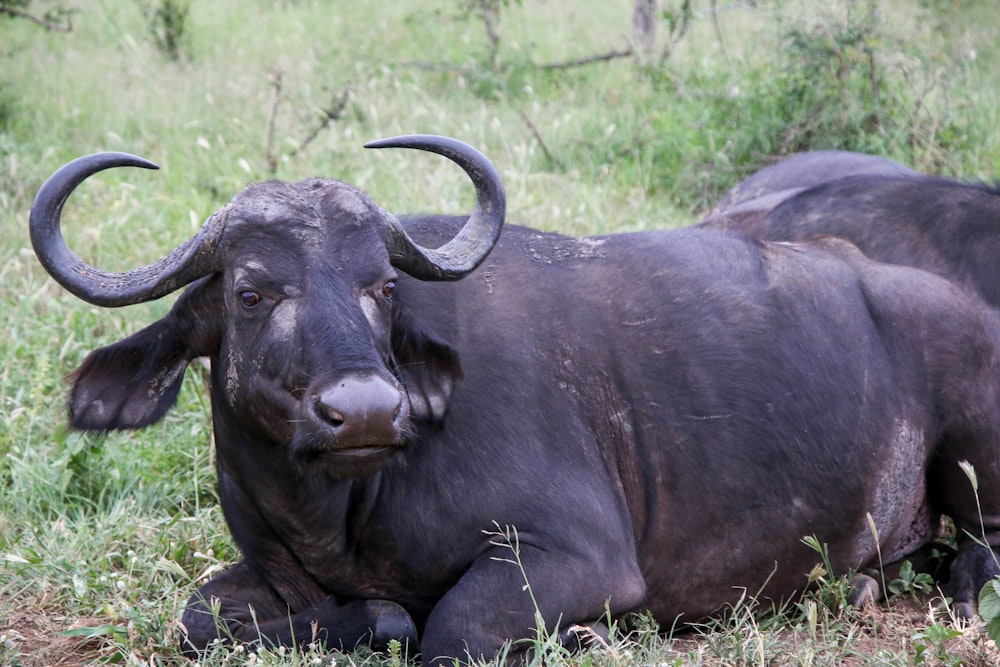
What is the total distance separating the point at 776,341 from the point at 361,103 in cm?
516

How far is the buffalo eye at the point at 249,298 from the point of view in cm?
345

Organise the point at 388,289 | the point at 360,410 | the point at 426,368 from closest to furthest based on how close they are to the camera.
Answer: the point at 360,410
the point at 388,289
the point at 426,368

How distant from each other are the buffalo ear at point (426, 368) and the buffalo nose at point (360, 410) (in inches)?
18.3

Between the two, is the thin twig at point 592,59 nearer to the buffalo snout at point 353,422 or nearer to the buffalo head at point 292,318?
the buffalo head at point 292,318

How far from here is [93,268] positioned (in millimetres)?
3514

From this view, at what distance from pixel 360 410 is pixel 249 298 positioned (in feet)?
1.77

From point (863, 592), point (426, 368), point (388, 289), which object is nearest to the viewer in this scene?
point (388, 289)

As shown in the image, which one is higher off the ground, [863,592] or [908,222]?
[908,222]

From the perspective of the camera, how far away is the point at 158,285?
3.49 meters

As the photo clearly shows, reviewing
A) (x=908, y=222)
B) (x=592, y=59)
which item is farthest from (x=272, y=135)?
(x=908, y=222)

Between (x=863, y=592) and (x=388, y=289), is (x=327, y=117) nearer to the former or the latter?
(x=388, y=289)

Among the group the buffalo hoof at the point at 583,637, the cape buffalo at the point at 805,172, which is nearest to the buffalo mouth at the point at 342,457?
the buffalo hoof at the point at 583,637

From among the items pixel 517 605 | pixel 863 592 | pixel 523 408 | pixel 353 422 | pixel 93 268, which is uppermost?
pixel 93 268

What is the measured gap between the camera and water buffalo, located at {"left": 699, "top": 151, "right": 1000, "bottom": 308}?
488 cm
